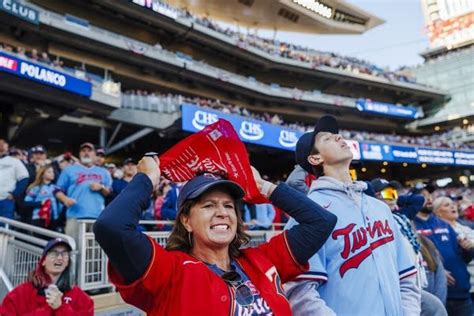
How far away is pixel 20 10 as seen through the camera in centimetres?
1638

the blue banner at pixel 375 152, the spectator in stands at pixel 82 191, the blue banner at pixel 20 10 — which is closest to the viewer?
the spectator in stands at pixel 82 191

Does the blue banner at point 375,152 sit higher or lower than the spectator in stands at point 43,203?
higher

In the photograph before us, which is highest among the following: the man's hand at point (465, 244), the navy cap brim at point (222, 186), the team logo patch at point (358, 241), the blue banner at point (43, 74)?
the blue banner at point (43, 74)

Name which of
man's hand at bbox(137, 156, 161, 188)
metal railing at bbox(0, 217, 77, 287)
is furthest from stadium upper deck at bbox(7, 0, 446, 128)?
man's hand at bbox(137, 156, 161, 188)

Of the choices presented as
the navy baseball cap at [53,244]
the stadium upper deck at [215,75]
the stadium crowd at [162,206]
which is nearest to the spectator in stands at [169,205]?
the stadium crowd at [162,206]

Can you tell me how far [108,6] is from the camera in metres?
22.2

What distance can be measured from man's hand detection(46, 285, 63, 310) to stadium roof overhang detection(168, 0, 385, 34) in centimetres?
2240

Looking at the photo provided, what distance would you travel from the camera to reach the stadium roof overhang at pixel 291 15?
27.7 m

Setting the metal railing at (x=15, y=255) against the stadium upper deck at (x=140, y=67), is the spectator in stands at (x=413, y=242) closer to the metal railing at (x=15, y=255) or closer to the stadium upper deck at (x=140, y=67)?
the metal railing at (x=15, y=255)

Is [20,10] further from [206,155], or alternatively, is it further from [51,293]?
[206,155]

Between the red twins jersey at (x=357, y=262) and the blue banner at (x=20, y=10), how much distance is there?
1775 centimetres

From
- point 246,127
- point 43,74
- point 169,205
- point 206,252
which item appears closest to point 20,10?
point 43,74

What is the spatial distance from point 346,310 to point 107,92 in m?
15.7

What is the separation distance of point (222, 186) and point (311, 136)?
753mm
